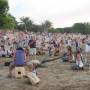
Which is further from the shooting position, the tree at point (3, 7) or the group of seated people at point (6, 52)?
the tree at point (3, 7)

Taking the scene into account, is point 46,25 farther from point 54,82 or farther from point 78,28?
point 54,82

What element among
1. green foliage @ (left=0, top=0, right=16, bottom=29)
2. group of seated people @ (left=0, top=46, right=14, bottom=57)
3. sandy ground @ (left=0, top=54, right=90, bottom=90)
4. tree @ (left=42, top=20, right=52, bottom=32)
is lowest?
sandy ground @ (left=0, top=54, right=90, bottom=90)

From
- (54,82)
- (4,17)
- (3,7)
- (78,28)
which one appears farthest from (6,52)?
(78,28)

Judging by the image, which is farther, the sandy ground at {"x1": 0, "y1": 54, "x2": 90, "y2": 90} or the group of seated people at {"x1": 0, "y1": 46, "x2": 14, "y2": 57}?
the group of seated people at {"x1": 0, "y1": 46, "x2": 14, "y2": 57}

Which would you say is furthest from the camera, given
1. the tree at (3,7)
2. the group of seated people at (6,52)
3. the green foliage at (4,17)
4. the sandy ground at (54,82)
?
the tree at (3,7)

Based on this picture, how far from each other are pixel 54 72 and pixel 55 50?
593 inches

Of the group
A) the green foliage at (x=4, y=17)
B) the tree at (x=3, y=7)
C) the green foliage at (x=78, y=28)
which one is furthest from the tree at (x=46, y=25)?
the tree at (x=3, y=7)

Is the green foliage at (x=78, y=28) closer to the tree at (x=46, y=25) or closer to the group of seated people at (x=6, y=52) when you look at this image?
the tree at (x=46, y=25)

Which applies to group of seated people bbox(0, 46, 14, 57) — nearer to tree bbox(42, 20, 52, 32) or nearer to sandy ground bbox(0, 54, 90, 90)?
sandy ground bbox(0, 54, 90, 90)

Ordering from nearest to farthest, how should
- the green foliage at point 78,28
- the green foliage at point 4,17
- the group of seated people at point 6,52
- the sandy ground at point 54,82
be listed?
the sandy ground at point 54,82
the group of seated people at point 6,52
the green foliage at point 4,17
the green foliage at point 78,28

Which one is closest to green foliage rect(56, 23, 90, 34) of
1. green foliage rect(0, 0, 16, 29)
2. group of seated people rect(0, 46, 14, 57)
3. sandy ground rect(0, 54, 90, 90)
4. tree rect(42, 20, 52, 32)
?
tree rect(42, 20, 52, 32)

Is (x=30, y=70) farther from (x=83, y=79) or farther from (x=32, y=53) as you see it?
(x=32, y=53)

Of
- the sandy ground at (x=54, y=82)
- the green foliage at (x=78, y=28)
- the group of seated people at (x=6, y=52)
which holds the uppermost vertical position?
the green foliage at (x=78, y=28)

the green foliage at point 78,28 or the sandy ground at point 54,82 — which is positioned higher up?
the green foliage at point 78,28
